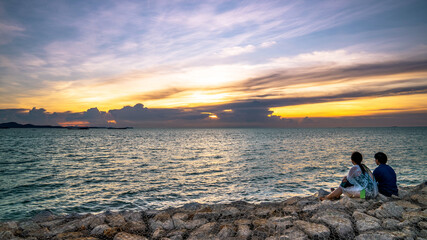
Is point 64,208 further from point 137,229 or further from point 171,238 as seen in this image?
point 171,238

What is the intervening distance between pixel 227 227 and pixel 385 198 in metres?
6.71

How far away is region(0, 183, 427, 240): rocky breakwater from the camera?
6.39m

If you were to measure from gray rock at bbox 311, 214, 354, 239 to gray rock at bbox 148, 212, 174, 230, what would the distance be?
15.6ft

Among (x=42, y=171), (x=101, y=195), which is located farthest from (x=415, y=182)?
(x=42, y=171)

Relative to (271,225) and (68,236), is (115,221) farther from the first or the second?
(271,225)

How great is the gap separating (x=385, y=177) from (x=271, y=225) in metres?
5.78

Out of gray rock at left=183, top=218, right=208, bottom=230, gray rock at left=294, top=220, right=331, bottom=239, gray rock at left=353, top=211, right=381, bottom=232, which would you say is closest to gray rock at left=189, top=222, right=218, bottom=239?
gray rock at left=183, top=218, right=208, bottom=230

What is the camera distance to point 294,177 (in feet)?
67.8

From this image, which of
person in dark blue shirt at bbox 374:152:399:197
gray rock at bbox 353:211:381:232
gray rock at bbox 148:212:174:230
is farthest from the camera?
person in dark blue shirt at bbox 374:152:399:197

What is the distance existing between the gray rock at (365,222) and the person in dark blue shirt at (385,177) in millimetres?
3144

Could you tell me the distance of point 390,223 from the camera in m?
6.68

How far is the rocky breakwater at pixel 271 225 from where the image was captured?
21.0ft

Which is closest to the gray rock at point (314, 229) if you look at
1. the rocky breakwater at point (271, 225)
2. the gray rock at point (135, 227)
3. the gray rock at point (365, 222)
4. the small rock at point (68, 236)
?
the rocky breakwater at point (271, 225)

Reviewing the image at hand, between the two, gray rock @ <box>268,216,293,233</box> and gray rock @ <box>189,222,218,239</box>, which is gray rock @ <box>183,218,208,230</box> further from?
gray rock @ <box>268,216,293,233</box>
